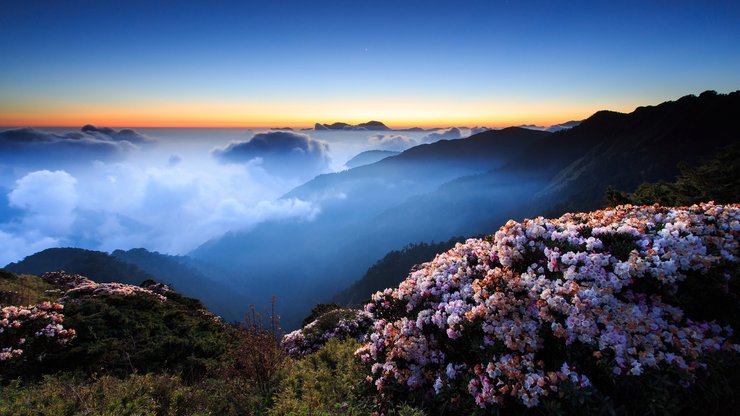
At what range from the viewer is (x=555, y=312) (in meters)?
4.61

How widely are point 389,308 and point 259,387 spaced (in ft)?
10.6

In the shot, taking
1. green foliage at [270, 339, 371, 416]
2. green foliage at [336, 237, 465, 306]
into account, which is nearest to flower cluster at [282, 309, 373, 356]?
green foliage at [270, 339, 371, 416]

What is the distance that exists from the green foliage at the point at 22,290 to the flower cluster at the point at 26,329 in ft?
14.1

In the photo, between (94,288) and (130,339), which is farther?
(94,288)

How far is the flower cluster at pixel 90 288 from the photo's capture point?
16281mm

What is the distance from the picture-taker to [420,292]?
21.0 ft

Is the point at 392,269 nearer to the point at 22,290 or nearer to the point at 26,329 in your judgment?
the point at 22,290

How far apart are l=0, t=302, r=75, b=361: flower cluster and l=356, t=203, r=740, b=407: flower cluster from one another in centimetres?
996

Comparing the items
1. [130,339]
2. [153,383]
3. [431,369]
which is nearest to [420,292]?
[431,369]

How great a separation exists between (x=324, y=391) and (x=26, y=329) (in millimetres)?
10196

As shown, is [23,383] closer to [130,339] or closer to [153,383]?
[130,339]

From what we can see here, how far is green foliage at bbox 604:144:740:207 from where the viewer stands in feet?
93.4

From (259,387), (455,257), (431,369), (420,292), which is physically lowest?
(259,387)

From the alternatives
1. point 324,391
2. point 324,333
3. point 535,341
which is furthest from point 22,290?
point 535,341
